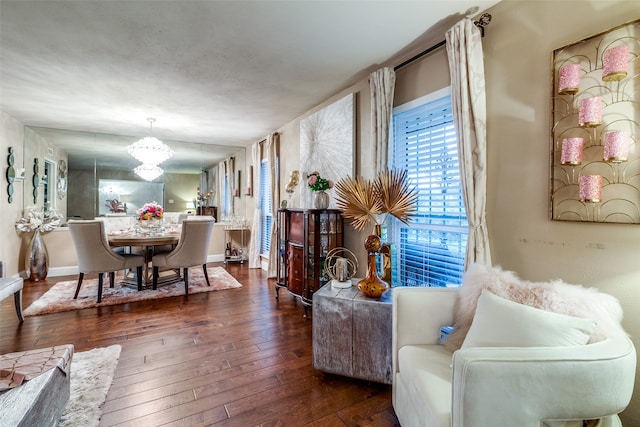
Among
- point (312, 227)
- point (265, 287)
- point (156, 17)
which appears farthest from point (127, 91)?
point (265, 287)

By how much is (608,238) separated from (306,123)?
11.1 feet

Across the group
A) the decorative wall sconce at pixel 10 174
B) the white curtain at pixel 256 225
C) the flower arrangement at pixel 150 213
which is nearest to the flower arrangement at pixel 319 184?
the white curtain at pixel 256 225

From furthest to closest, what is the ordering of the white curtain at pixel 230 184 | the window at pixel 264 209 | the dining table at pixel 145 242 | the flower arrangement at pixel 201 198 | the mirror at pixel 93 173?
the white curtain at pixel 230 184, the flower arrangement at pixel 201 198, the window at pixel 264 209, the mirror at pixel 93 173, the dining table at pixel 145 242

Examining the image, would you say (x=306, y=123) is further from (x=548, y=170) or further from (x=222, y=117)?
(x=548, y=170)

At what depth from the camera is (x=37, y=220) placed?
4570 millimetres

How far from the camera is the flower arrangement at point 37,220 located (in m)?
4.48

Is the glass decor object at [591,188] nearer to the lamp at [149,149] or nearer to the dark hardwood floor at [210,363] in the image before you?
the dark hardwood floor at [210,363]

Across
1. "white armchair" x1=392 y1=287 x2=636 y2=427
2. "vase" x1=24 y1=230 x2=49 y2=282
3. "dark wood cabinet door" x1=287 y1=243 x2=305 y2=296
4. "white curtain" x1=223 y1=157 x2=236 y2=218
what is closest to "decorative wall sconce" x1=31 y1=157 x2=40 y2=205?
"vase" x1=24 y1=230 x2=49 y2=282

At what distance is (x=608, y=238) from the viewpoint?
1438 millimetres

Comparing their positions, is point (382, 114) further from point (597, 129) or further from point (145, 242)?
point (145, 242)

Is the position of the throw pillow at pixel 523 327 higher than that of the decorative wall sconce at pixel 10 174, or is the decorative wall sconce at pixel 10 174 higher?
the decorative wall sconce at pixel 10 174

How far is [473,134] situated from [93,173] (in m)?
6.62

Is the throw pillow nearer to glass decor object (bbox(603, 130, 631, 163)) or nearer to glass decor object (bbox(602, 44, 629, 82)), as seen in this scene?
glass decor object (bbox(603, 130, 631, 163))

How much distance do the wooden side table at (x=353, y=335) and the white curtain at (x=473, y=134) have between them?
2.35ft
